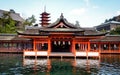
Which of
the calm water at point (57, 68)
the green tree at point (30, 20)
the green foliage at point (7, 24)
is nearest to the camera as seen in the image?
the calm water at point (57, 68)

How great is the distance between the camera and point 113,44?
5478cm

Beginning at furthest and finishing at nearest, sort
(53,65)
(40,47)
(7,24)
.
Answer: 1. (7,24)
2. (40,47)
3. (53,65)

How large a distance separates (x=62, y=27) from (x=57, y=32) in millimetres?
2562

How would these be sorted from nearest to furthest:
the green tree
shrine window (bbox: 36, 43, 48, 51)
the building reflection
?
the building reflection, shrine window (bbox: 36, 43, 48, 51), the green tree

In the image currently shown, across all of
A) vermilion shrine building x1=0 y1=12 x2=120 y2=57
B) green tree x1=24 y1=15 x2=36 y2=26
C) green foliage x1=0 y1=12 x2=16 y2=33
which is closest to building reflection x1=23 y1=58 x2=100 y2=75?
vermilion shrine building x1=0 y1=12 x2=120 y2=57

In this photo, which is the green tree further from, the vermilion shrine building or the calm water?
the calm water

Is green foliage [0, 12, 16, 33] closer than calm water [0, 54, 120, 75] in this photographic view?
No

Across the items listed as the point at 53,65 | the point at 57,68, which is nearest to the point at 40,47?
the point at 53,65

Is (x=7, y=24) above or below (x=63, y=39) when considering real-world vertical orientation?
above

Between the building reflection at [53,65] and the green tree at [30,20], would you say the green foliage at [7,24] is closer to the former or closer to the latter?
the green tree at [30,20]

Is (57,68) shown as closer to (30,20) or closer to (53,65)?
(53,65)

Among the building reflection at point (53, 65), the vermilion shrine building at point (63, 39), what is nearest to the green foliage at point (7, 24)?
the vermilion shrine building at point (63, 39)

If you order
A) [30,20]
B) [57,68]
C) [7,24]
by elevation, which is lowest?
[57,68]

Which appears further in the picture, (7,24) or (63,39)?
(7,24)
